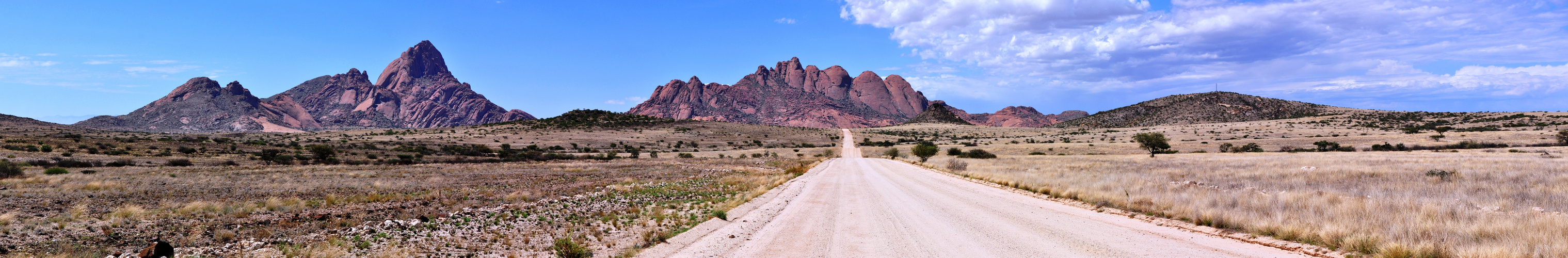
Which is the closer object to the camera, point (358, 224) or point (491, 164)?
point (358, 224)

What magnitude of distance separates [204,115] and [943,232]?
229 meters

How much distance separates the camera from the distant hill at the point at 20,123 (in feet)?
229

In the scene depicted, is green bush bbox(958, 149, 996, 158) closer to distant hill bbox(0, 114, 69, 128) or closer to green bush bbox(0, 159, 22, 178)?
green bush bbox(0, 159, 22, 178)

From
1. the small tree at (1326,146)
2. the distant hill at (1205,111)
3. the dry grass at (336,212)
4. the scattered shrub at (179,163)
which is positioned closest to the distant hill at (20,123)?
the scattered shrub at (179,163)

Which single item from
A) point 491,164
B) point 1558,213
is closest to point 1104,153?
point 1558,213

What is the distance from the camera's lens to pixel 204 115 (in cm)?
16200

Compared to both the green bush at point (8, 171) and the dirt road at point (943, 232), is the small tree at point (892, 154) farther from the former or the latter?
the green bush at point (8, 171)

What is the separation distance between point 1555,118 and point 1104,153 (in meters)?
84.1

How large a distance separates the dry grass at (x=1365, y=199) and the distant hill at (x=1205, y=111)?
106m

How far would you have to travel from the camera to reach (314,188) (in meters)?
19.4

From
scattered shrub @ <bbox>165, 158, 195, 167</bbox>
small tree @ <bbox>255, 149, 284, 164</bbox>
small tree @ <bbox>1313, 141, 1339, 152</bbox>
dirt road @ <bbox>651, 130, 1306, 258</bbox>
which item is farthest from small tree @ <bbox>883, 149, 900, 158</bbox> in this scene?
scattered shrub @ <bbox>165, 158, 195, 167</bbox>

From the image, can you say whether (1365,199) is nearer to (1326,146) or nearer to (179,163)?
(179,163)

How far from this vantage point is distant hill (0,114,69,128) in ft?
229

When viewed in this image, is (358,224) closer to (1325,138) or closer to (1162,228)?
(1162,228)
